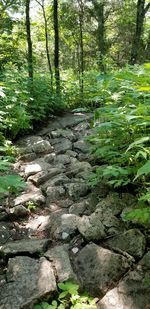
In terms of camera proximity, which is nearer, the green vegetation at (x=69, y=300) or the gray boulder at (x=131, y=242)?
the green vegetation at (x=69, y=300)

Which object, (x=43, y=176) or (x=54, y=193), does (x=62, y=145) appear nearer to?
(x=43, y=176)

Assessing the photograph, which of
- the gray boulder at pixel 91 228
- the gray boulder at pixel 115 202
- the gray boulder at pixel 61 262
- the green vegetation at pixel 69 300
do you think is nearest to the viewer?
the green vegetation at pixel 69 300

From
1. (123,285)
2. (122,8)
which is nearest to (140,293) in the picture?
(123,285)

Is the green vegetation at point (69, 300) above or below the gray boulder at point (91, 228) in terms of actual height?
below

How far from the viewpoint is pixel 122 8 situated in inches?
633

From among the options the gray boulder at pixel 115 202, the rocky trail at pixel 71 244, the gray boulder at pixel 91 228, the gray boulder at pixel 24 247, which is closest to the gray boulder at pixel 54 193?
the rocky trail at pixel 71 244

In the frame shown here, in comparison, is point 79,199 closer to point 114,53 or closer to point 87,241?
point 87,241

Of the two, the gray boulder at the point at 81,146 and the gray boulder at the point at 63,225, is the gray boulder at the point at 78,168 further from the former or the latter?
the gray boulder at the point at 63,225

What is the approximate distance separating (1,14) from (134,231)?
10.0 m

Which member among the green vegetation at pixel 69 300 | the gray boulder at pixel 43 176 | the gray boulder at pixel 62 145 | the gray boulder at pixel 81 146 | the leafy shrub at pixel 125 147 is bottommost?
the green vegetation at pixel 69 300

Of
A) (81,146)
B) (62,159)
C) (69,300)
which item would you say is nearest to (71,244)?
(69,300)

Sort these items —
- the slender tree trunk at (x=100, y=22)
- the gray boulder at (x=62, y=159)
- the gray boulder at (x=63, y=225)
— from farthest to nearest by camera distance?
the slender tree trunk at (x=100, y=22) < the gray boulder at (x=62, y=159) < the gray boulder at (x=63, y=225)

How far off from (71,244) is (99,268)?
57 centimetres

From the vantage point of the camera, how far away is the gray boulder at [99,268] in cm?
286
